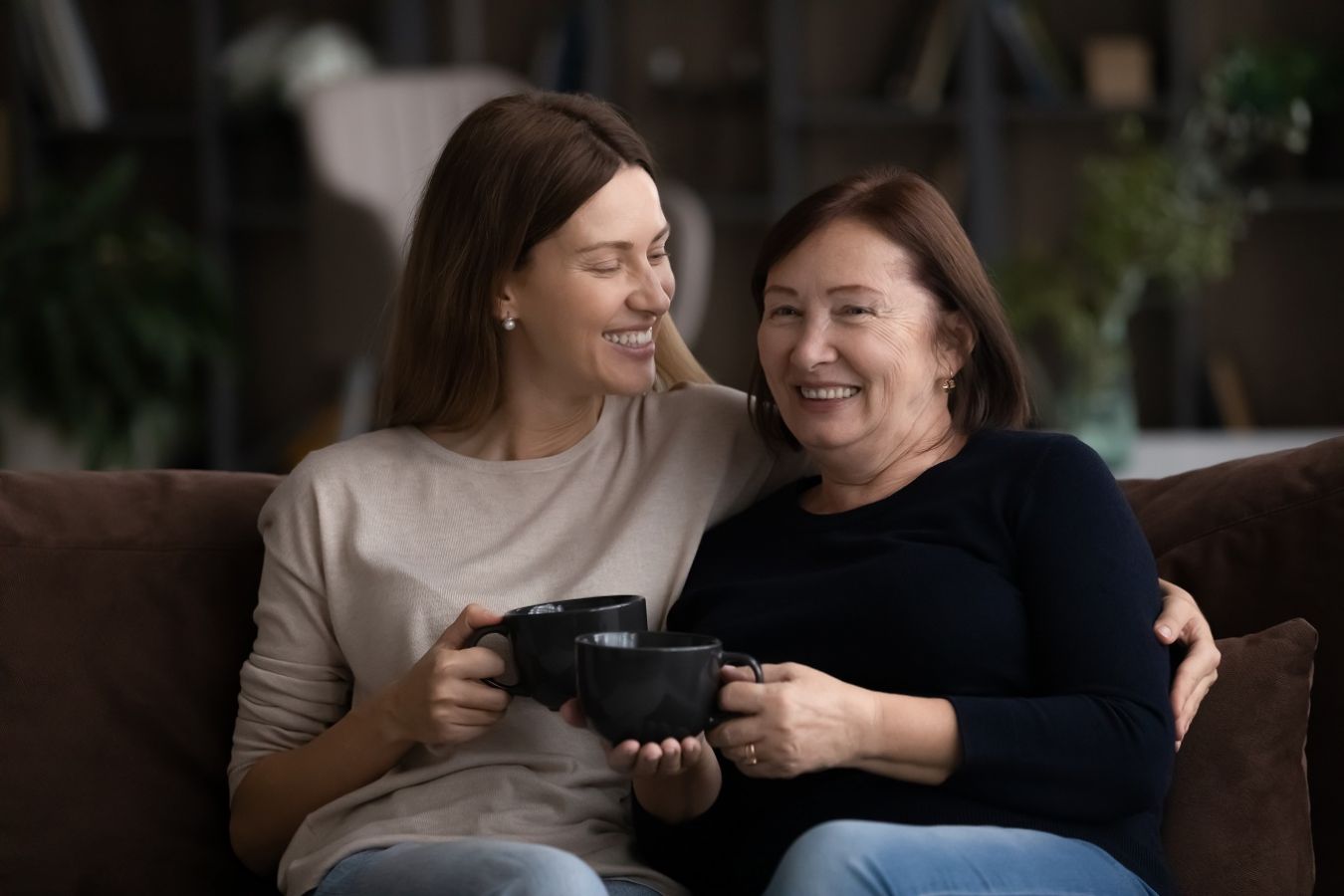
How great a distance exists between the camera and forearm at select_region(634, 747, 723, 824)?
57.8 inches

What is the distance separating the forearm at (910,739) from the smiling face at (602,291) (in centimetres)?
48

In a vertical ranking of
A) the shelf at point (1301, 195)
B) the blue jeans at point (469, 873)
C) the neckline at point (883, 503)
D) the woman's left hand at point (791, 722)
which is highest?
the shelf at point (1301, 195)

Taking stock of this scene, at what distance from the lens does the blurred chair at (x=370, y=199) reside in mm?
4289

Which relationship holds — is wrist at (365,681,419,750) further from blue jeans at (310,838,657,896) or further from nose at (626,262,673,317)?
nose at (626,262,673,317)

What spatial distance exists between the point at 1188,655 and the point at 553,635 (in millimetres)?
570

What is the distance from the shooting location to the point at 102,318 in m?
4.61

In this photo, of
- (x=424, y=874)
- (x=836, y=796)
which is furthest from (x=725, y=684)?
(x=424, y=874)

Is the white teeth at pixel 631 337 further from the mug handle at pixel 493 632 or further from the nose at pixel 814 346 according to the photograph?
the mug handle at pixel 493 632

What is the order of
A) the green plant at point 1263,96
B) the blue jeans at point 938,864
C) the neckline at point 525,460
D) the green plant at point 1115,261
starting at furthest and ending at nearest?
the green plant at point 1263,96 → the green plant at point 1115,261 → the neckline at point 525,460 → the blue jeans at point 938,864

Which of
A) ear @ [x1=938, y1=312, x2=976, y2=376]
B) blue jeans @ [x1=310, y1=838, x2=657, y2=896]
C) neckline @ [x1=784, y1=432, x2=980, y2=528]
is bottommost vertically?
blue jeans @ [x1=310, y1=838, x2=657, y2=896]

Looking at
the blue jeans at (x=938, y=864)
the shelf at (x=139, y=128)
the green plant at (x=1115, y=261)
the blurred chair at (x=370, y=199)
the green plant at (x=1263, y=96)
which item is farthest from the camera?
the shelf at (x=139, y=128)

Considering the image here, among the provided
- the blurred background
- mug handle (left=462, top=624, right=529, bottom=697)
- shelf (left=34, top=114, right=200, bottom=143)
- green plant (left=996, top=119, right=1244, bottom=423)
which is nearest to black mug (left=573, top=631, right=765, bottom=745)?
mug handle (left=462, top=624, right=529, bottom=697)

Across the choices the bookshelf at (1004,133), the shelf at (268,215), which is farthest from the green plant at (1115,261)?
the shelf at (268,215)

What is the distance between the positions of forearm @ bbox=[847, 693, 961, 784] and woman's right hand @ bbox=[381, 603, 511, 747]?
0.32 metres
